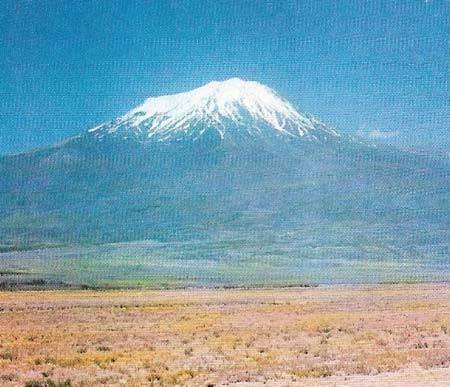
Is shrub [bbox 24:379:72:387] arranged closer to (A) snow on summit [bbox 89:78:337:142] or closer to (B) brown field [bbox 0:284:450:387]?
(B) brown field [bbox 0:284:450:387]

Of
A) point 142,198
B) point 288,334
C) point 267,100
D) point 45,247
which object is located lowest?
point 288,334

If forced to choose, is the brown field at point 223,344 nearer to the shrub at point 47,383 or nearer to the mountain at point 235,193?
the shrub at point 47,383

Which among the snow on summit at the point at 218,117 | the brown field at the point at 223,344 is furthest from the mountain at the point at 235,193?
the brown field at the point at 223,344

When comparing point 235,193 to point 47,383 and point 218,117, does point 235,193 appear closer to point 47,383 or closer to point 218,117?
point 218,117

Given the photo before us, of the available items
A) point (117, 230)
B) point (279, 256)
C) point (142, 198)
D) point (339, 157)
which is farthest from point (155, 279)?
point (339, 157)

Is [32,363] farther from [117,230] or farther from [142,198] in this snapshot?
[142,198]

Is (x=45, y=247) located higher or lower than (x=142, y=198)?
lower
